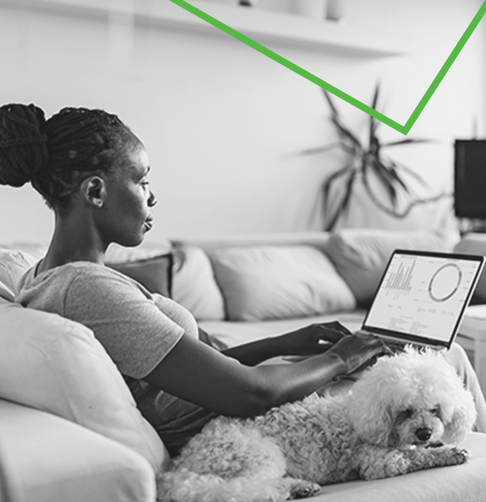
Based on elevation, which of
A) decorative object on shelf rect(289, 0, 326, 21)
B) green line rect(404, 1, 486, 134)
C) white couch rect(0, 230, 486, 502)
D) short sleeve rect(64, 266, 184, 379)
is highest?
decorative object on shelf rect(289, 0, 326, 21)

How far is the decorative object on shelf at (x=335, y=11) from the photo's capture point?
4.28 metres

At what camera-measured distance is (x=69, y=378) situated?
1228 millimetres

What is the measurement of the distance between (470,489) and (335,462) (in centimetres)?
25

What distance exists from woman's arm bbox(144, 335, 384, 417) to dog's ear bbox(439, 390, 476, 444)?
21 centimetres

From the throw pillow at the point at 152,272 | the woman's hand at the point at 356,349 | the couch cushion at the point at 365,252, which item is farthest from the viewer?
the couch cushion at the point at 365,252

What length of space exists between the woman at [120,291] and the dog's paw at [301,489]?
0.14m

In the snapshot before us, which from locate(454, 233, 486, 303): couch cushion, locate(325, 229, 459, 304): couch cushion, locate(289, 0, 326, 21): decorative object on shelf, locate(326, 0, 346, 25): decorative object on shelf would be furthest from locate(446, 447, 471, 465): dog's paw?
locate(326, 0, 346, 25): decorative object on shelf

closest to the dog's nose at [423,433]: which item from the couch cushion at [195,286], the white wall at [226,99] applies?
the couch cushion at [195,286]

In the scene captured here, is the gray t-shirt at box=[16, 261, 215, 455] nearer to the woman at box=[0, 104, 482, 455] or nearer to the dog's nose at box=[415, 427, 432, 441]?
the woman at box=[0, 104, 482, 455]

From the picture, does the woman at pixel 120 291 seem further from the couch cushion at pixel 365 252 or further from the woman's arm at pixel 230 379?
the couch cushion at pixel 365 252

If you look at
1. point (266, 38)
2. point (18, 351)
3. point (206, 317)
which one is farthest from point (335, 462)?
point (266, 38)

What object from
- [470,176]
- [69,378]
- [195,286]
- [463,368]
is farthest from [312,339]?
[470,176]

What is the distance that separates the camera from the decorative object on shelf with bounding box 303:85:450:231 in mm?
4469

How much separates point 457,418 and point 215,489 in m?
0.50
